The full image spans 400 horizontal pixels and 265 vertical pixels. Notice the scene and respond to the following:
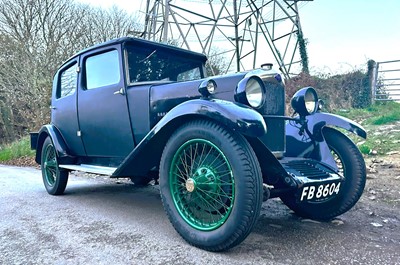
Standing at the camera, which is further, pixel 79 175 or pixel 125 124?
pixel 79 175

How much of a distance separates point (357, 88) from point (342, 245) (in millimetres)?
9160

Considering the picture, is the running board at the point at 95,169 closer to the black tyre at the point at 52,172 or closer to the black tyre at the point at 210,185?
the black tyre at the point at 52,172

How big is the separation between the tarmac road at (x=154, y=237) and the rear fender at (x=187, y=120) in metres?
0.52

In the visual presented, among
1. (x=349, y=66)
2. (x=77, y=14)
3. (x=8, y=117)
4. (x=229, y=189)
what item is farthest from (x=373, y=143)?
(x=8, y=117)

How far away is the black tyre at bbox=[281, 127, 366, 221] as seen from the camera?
109 inches

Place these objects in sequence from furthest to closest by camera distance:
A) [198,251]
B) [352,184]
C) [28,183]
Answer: [28,183] → [352,184] → [198,251]

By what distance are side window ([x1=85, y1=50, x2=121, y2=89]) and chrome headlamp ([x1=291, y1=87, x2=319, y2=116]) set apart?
1.82 m

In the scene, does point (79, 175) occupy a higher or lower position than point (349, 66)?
lower

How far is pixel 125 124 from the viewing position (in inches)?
133

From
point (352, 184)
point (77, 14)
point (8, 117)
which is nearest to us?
point (352, 184)

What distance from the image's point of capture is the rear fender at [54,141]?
412 cm

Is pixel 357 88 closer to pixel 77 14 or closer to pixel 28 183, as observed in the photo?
pixel 28 183

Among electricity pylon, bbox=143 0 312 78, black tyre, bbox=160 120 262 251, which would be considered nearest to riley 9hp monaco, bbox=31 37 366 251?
black tyre, bbox=160 120 262 251

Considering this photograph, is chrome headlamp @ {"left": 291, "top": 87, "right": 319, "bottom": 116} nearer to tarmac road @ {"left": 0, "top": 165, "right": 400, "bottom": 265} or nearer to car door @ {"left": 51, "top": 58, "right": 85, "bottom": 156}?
tarmac road @ {"left": 0, "top": 165, "right": 400, "bottom": 265}
